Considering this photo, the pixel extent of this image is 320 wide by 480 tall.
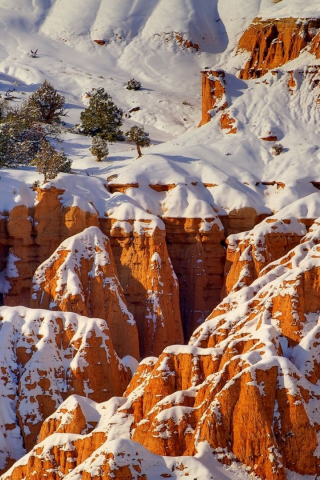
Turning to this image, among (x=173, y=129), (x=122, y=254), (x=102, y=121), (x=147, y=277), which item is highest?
(x=173, y=129)

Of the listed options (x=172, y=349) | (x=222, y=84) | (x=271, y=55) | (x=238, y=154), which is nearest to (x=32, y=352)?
(x=172, y=349)

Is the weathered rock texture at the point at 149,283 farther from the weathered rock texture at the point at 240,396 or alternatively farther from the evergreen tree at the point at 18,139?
the evergreen tree at the point at 18,139

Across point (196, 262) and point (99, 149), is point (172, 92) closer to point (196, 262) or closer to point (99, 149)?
point (99, 149)

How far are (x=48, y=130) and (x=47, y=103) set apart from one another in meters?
9.39

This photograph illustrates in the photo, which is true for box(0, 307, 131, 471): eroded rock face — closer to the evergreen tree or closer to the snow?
the snow

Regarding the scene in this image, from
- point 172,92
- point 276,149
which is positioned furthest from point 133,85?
point 276,149

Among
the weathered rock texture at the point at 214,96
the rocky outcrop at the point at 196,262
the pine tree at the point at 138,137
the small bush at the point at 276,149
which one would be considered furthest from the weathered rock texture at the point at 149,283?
the weathered rock texture at the point at 214,96

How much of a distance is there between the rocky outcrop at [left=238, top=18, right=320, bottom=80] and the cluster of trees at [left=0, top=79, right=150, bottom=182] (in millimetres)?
10024

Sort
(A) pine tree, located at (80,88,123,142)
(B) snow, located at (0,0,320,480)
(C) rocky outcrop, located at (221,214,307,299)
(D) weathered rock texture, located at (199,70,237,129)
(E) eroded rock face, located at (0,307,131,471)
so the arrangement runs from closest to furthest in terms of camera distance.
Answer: (E) eroded rock face, located at (0,307,131,471) → (B) snow, located at (0,0,320,480) → (C) rocky outcrop, located at (221,214,307,299) → (D) weathered rock texture, located at (199,70,237,129) → (A) pine tree, located at (80,88,123,142)

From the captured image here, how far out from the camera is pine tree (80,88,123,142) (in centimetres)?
9856

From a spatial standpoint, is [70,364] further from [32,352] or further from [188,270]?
[188,270]

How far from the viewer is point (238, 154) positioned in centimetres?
8894

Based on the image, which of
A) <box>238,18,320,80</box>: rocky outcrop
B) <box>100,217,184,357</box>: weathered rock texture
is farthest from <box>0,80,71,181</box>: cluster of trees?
<box>238,18,320,80</box>: rocky outcrop

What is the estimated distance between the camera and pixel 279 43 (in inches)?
4033
